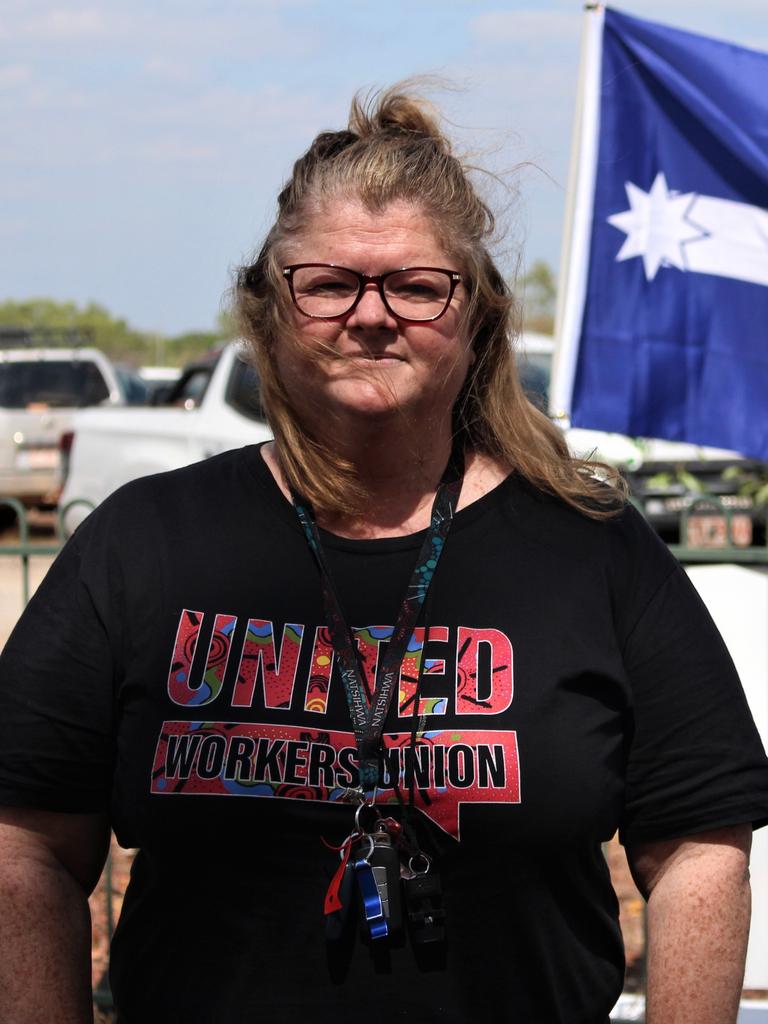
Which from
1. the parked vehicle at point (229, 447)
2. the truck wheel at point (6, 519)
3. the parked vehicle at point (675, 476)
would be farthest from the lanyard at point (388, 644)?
the truck wheel at point (6, 519)

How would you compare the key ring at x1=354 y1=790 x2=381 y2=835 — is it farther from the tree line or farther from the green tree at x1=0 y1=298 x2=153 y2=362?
the green tree at x1=0 y1=298 x2=153 y2=362

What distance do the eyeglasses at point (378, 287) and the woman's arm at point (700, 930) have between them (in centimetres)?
86

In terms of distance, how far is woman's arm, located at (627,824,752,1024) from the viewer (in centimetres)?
180

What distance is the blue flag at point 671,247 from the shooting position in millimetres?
4594

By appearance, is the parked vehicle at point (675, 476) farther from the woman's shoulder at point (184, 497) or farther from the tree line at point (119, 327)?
the tree line at point (119, 327)

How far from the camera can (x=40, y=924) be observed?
1838 mm

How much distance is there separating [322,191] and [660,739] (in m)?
0.95

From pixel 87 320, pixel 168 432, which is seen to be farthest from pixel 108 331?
pixel 168 432

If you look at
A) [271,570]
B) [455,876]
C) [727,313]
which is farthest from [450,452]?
[727,313]

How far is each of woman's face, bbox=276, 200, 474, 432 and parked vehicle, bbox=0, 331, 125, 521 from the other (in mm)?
11571

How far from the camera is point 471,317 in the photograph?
195cm

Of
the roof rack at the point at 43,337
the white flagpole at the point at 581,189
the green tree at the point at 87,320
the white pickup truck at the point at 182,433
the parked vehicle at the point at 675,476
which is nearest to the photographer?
the white flagpole at the point at 581,189

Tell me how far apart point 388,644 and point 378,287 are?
0.51 metres

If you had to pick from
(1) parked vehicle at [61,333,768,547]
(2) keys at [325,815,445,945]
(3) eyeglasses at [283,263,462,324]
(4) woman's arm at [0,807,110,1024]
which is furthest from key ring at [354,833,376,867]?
(1) parked vehicle at [61,333,768,547]
